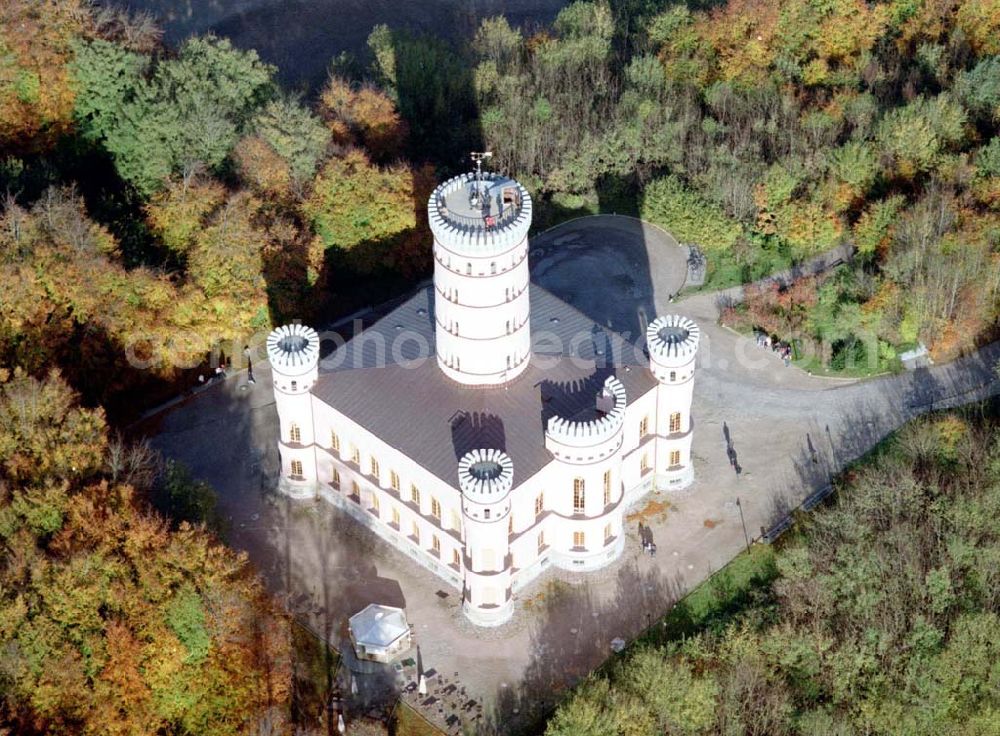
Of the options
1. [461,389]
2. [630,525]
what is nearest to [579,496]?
[630,525]

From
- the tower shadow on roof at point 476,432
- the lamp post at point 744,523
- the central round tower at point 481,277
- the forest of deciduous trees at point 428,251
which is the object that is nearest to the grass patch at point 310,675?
the forest of deciduous trees at point 428,251

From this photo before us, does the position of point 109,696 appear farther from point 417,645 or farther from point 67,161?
point 67,161

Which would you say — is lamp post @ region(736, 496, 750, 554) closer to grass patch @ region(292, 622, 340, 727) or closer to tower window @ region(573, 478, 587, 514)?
tower window @ region(573, 478, 587, 514)

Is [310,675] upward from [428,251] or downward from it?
downward

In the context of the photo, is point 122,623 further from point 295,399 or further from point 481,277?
point 481,277

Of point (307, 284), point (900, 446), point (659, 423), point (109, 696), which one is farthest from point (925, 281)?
point (109, 696)

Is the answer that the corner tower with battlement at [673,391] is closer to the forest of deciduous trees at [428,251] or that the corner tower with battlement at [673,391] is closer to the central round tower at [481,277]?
the central round tower at [481,277]

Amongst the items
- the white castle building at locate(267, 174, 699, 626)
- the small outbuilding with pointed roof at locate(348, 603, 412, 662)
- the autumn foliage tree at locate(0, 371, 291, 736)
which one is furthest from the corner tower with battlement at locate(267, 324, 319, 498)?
the small outbuilding with pointed roof at locate(348, 603, 412, 662)
